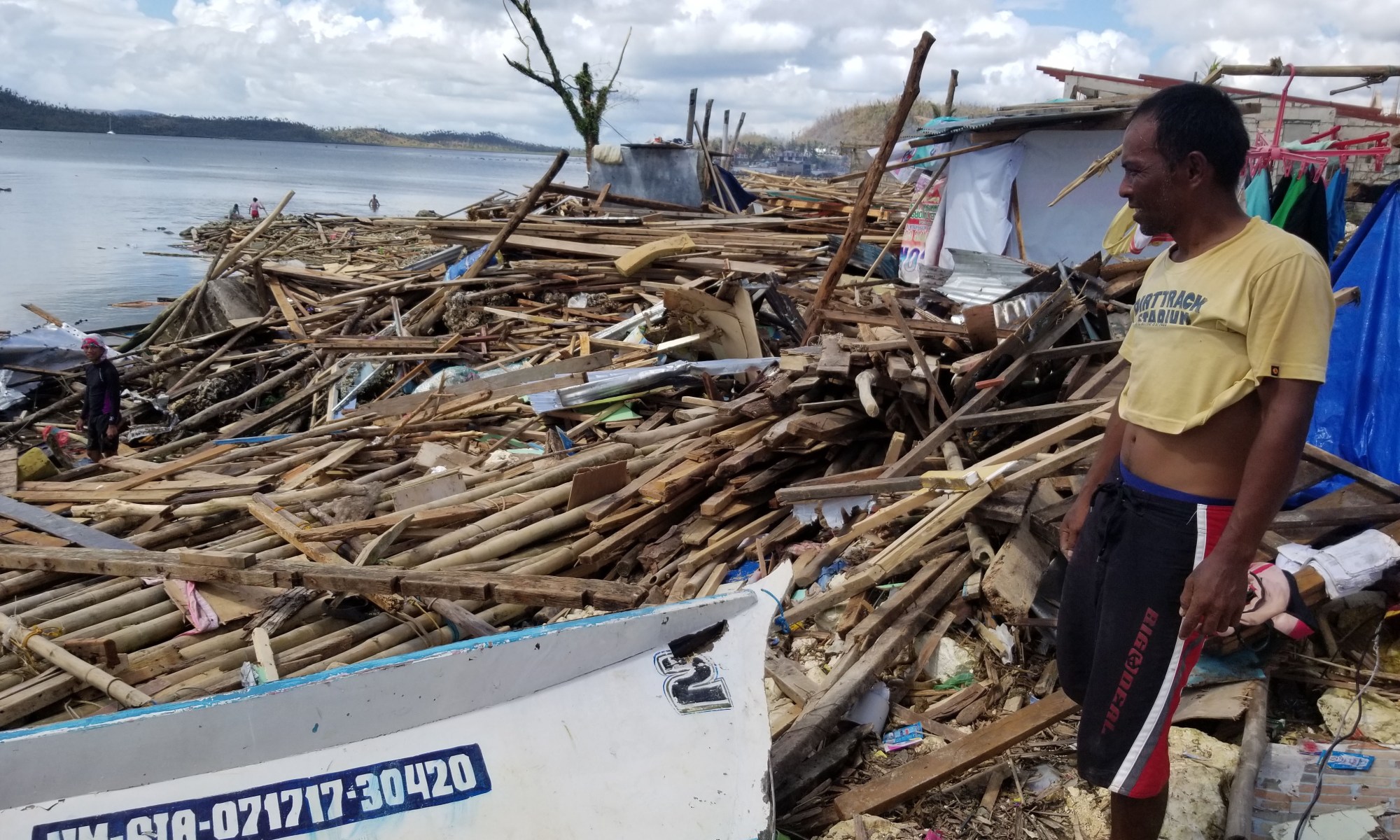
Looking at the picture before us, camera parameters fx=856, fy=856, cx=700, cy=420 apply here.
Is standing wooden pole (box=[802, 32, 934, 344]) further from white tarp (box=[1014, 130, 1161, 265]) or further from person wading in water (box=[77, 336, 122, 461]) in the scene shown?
person wading in water (box=[77, 336, 122, 461])

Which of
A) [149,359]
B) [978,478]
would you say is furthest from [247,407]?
[978,478]

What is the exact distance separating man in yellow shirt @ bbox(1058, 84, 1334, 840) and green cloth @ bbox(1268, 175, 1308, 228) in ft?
13.1

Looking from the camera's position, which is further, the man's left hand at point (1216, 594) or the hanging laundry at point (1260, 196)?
the hanging laundry at point (1260, 196)

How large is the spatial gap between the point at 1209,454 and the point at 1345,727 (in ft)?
5.79

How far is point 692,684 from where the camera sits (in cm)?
319

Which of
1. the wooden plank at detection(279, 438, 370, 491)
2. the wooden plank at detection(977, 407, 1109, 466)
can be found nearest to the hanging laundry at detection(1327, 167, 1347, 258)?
the wooden plank at detection(977, 407, 1109, 466)

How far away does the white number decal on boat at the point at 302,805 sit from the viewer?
2764 millimetres

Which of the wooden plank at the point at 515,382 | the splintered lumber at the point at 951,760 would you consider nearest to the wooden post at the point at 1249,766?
the splintered lumber at the point at 951,760

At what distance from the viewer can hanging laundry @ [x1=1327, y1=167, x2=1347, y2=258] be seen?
5348mm

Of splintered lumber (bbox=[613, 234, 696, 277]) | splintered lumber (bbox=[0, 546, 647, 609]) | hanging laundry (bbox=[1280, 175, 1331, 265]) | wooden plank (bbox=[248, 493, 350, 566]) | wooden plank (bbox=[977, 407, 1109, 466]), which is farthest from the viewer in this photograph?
splintered lumber (bbox=[613, 234, 696, 277])

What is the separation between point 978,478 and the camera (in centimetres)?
386

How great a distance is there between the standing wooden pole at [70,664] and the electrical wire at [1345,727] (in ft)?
14.2

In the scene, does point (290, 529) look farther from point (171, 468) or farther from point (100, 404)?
point (100, 404)

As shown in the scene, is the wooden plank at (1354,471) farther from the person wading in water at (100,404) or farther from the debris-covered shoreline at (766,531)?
the person wading in water at (100,404)
